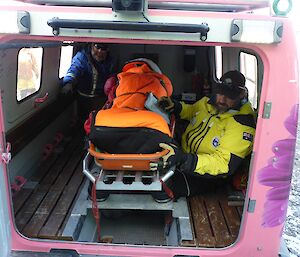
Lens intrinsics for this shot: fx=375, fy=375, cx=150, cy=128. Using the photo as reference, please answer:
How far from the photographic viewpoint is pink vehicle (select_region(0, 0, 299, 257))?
6.40 feet

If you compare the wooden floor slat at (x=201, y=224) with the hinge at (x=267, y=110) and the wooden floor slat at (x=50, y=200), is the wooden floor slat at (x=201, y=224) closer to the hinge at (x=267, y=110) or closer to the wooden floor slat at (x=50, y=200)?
the hinge at (x=267, y=110)

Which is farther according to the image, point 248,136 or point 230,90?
point 230,90

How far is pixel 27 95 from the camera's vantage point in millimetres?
4008

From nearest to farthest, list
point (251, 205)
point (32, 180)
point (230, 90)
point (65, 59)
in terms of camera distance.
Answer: point (251, 205) → point (230, 90) → point (32, 180) → point (65, 59)

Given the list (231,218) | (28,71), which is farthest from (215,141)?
(28,71)

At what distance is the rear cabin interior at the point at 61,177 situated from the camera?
283 centimetres

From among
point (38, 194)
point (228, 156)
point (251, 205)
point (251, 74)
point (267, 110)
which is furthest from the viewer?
point (251, 74)

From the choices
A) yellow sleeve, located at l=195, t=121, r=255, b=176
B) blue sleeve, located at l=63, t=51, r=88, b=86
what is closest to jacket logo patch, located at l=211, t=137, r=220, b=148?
yellow sleeve, located at l=195, t=121, r=255, b=176

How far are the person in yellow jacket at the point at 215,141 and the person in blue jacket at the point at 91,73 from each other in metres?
1.79

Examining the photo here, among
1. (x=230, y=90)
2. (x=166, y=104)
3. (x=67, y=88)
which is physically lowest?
(x=67, y=88)

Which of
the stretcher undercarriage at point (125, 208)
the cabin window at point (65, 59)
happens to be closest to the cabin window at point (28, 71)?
the cabin window at point (65, 59)

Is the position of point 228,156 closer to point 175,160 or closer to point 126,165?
point 175,160

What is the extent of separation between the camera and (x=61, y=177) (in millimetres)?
3697

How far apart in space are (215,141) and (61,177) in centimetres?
158
